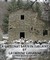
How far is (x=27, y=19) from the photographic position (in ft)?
69.3

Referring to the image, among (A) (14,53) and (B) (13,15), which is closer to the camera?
(A) (14,53)

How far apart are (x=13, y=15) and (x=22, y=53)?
486 cm

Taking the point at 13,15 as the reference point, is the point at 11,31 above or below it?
below

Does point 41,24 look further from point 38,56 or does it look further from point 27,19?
point 38,56

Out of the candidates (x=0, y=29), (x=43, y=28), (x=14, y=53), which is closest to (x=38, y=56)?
(x=14, y=53)

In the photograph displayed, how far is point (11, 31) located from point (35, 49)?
4.25 m

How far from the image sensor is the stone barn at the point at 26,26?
68.9 feet

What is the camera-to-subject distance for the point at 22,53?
17.5 meters

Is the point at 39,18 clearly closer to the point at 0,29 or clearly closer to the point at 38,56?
the point at 38,56

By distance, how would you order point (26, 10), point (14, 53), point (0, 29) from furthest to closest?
point (0, 29) < point (26, 10) < point (14, 53)

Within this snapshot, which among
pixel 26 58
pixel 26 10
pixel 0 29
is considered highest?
pixel 26 10

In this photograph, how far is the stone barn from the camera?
2102 cm

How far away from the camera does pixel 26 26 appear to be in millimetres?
21156

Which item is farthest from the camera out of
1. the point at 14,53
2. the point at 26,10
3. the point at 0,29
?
the point at 0,29
